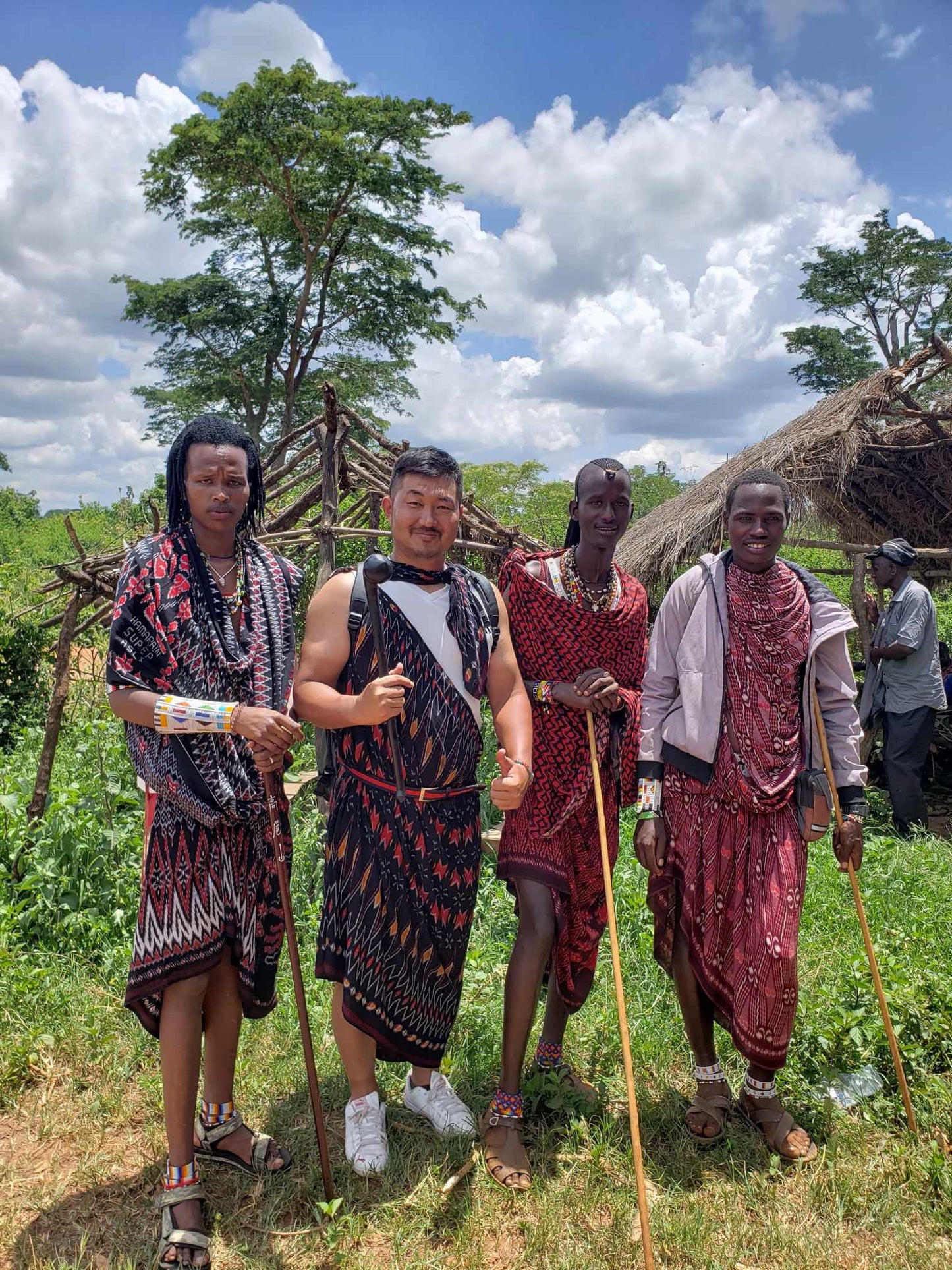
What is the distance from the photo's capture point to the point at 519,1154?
2.57m

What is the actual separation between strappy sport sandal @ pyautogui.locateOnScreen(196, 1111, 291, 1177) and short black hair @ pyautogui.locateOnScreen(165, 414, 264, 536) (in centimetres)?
176

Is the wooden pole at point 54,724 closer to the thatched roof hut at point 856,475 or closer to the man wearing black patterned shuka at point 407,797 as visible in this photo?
the man wearing black patterned shuka at point 407,797

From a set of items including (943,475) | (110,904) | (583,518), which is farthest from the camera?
(943,475)

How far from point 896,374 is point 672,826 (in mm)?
4996

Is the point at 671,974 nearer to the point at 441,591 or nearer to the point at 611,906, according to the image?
the point at 611,906

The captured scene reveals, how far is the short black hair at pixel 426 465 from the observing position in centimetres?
246

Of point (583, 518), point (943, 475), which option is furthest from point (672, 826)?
point (943, 475)

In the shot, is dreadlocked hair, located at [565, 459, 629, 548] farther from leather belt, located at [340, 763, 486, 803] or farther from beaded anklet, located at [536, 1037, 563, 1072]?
beaded anklet, located at [536, 1037, 563, 1072]

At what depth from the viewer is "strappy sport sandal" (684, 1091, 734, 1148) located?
2703 mm

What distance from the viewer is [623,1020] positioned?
2.35 meters

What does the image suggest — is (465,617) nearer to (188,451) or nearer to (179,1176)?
(188,451)

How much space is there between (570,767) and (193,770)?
3.91 feet

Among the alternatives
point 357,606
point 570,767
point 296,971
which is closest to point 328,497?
point 357,606

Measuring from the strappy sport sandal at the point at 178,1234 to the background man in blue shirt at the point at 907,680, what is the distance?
201 inches
